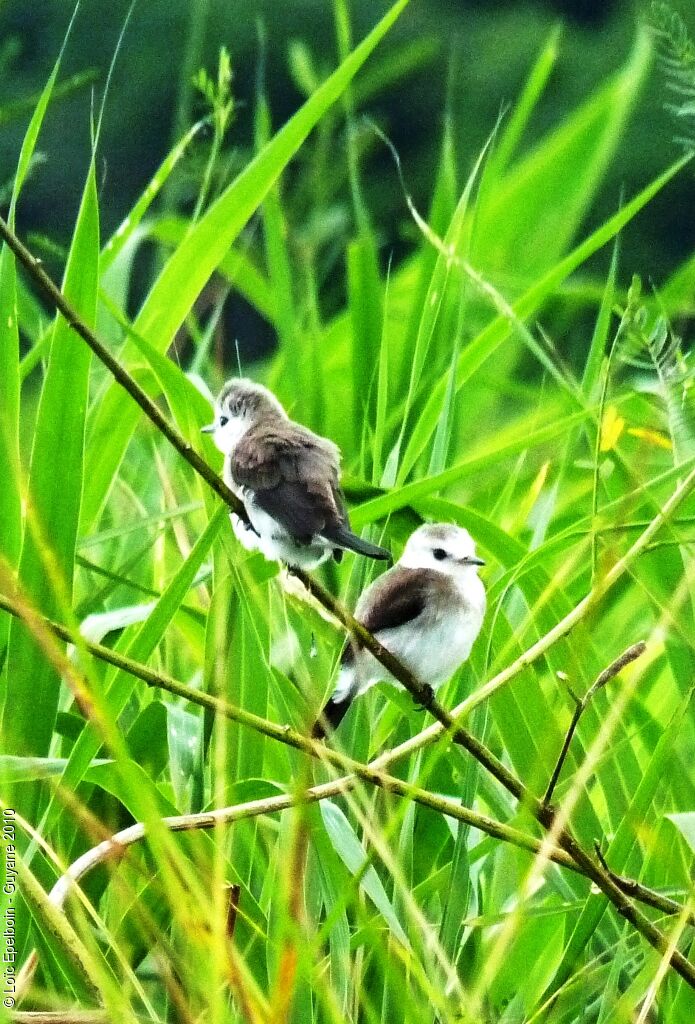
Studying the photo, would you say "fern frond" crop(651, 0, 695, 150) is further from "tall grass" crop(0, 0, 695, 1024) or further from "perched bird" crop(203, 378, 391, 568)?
"perched bird" crop(203, 378, 391, 568)

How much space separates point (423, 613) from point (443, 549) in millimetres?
118

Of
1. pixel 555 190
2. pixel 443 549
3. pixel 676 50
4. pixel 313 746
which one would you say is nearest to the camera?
pixel 313 746

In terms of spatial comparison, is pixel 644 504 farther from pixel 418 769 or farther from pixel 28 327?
pixel 28 327

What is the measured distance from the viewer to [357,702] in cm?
121

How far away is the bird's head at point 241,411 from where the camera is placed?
4.23 feet

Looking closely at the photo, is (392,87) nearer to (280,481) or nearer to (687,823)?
(280,481)

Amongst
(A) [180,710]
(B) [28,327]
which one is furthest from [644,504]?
(B) [28,327]

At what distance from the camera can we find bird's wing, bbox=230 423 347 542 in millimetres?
1022

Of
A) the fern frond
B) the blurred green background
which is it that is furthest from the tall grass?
the blurred green background

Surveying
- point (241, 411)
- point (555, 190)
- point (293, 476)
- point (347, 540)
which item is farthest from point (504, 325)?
point (555, 190)

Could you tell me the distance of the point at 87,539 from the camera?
1341 mm

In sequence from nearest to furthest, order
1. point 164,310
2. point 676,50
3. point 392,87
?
point 676,50 → point 164,310 → point 392,87

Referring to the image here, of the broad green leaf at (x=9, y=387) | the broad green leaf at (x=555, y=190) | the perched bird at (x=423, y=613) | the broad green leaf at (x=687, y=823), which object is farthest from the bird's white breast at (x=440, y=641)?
the broad green leaf at (x=555, y=190)

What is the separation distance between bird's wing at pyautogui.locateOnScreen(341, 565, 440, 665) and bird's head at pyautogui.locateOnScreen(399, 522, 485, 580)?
95 millimetres
